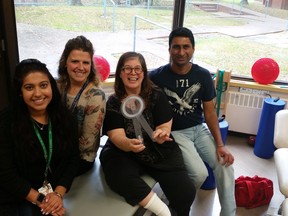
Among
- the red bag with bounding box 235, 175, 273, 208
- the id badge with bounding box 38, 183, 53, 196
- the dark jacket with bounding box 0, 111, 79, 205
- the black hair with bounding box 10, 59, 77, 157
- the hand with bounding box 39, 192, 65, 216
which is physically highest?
the black hair with bounding box 10, 59, 77, 157

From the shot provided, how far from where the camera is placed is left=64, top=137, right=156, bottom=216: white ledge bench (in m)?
1.38

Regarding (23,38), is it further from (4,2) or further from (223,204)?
(223,204)

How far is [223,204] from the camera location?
5.91ft

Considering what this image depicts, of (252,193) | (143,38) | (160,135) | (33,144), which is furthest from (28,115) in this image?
(143,38)

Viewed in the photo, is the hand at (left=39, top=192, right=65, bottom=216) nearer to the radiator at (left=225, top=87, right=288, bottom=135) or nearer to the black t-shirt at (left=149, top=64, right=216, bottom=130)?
the black t-shirt at (left=149, top=64, right=216, bottom=130)

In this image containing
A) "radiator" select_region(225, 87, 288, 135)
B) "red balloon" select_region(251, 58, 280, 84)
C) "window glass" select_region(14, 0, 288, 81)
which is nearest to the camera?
"window glass" select_region(14, 0, 288, 81)

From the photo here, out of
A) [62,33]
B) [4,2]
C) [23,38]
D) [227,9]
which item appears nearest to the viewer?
[4,2]

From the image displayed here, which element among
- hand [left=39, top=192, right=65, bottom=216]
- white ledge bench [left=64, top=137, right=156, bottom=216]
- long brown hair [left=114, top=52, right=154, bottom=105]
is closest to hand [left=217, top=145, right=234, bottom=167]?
white ledge bench [left=64, top=137, right=156, bottom=216]

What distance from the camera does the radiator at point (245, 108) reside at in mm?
2860

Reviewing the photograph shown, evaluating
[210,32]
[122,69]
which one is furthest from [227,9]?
[122,69]

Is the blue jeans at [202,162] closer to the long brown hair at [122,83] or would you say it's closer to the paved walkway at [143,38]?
the long brown hair at [122,83]

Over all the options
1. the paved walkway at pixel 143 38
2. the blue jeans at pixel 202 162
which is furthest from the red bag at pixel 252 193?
the paved walkway at pixel 143 38

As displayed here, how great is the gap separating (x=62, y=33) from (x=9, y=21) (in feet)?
1.64

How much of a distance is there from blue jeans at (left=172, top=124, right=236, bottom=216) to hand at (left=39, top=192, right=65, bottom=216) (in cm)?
77
